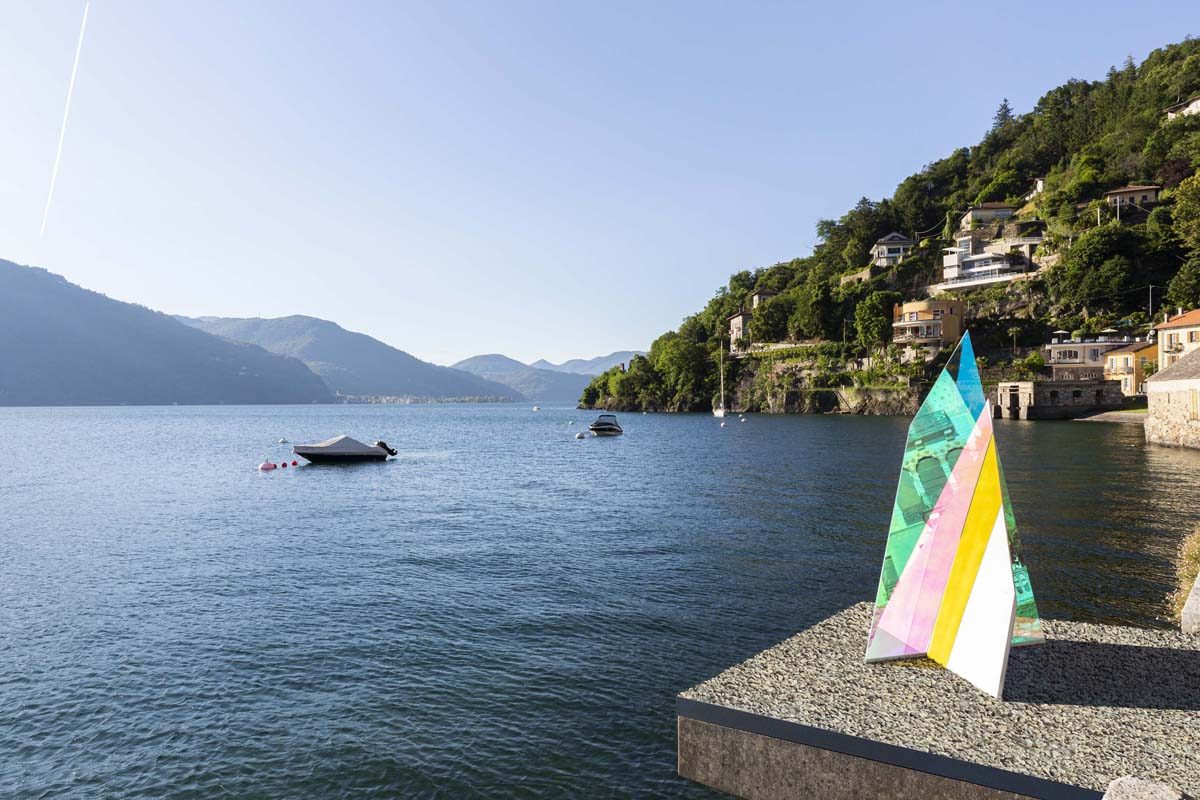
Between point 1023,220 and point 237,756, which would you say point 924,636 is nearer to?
point 237,756

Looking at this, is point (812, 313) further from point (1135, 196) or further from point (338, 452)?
point (338, 452)

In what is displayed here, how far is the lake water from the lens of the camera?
1206 centimetres

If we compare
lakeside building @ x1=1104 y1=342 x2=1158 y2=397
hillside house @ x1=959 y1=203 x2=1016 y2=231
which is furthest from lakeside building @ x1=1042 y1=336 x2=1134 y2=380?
hillside house @ x1=959 y1=203 x2=1016 y2=231

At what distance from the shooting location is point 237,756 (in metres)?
12.2

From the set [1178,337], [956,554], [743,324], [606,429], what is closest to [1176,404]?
[1178,337]

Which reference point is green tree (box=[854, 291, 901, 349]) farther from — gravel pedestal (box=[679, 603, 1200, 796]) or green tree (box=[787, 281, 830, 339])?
gravel pedestal (box=[679, 603, 1200, 796])

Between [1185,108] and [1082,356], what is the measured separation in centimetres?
7883

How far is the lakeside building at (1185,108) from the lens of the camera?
136 meters

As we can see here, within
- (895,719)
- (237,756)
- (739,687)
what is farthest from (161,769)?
(895,719)

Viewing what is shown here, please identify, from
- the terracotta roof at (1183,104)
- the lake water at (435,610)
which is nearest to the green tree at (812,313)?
the terracotta roof at (1183,104)

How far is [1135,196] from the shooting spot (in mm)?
125562

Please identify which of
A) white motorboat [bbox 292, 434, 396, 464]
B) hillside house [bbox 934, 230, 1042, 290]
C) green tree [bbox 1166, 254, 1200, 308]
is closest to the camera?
white motorboat [bbox 292, 434, 396, 464]

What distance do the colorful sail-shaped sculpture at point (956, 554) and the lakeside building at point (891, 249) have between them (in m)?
163

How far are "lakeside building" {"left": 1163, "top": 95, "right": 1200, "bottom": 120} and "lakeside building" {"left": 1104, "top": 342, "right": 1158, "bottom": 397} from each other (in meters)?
74.6
